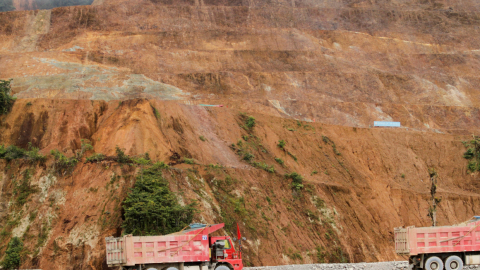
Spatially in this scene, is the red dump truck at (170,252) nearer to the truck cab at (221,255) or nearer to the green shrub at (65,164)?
the truck cab at (221,255)

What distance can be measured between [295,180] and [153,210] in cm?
1460

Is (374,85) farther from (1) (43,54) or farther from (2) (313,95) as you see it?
(1) (43,54)

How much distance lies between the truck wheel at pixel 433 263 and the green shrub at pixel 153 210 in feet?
36.3

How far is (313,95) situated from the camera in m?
53.9

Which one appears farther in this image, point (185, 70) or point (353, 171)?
point (185, 70)

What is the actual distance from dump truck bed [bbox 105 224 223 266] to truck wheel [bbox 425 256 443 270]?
815cm

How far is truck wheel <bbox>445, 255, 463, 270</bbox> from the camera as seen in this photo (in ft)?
71.7

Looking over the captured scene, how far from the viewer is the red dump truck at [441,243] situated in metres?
21.7

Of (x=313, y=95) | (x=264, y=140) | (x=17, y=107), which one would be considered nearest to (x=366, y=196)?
(x=264, y=140)

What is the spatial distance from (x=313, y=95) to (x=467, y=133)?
14.0 metres

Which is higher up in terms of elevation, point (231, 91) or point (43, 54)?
point (43, 54)

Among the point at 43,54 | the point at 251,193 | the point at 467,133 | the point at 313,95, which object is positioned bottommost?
the point at 467,133

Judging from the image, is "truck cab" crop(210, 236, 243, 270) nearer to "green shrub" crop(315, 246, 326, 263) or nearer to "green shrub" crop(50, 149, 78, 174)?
"green shrub" crop(50, 149, 78, 174)

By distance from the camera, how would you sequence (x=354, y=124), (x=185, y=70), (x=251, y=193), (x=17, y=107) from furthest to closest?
(x=185, y=70), (x=354, y=124), (x=17, y=107), (x=251, y=193)
